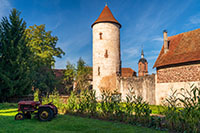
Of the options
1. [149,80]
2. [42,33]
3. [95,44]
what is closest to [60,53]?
[42,33]

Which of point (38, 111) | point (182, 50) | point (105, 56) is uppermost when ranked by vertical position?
point (105, 56)

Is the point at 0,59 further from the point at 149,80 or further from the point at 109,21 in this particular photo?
the point at 149,80

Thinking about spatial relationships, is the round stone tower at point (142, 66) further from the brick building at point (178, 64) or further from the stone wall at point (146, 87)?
the stone wall at point (146, 87)

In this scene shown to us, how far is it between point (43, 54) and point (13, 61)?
9.82 m

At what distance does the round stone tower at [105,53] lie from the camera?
73.2ft

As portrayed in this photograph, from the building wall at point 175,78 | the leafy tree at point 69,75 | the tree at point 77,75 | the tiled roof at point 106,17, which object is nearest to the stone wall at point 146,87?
the building wall at point 175,78

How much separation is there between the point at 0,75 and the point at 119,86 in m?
13.3

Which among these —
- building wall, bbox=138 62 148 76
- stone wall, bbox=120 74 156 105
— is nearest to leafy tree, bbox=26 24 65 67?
stone wall, bbox=120 74 156 105

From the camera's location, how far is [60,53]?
3052 cm

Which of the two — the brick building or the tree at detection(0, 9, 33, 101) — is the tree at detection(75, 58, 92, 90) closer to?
the tree at detection(0, 9, 33, 101)

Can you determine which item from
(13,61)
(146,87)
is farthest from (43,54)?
(146,87)

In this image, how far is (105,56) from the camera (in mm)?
22469

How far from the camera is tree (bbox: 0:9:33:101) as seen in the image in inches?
659

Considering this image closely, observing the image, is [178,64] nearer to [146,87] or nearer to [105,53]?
[146,87]
